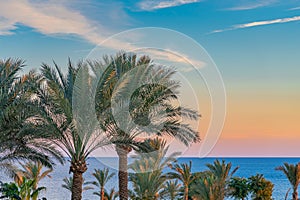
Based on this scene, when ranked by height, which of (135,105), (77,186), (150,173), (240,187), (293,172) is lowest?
(77,186)

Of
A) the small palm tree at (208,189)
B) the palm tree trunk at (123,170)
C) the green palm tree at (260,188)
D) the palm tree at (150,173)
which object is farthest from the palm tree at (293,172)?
the palm tree trunk at (123,170)

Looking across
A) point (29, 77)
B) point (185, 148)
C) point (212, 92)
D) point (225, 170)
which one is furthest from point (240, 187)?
point (29, 77)

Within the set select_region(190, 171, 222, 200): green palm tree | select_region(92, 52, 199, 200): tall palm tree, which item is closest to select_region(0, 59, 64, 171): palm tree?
select_region(92, 52, 199, 200): tall palm tree

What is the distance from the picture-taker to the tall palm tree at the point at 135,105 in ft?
58.2

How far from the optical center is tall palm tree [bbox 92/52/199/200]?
58.2 feet

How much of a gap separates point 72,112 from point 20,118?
1.79 metres

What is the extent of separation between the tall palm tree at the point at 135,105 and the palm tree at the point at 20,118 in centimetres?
221

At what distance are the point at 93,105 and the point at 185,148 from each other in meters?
4.63

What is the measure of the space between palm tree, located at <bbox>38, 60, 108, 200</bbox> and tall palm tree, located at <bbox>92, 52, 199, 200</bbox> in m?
0.49

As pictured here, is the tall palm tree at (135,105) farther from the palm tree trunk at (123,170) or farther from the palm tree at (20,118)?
the palm tree at (20,118)

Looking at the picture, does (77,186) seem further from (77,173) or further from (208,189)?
(208,189)

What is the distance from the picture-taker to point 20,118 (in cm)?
1694

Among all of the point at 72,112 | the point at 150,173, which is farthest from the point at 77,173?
the point at 150,173

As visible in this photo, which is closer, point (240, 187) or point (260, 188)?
point (260, 188)
